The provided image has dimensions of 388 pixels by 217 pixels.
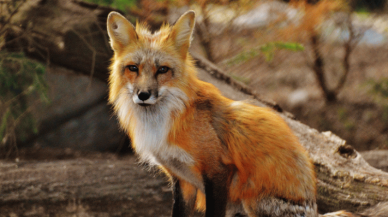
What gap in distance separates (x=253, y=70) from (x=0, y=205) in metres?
4.99

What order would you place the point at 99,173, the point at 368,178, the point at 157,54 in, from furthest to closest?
the point at 99,173 → the point at 368,178 → the point at 157,54

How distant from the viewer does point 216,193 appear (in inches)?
98.1

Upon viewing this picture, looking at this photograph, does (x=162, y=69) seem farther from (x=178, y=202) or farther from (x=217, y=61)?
(x=217, y=61)

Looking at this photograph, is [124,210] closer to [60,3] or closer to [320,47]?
[60,3]

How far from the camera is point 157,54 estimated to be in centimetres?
244

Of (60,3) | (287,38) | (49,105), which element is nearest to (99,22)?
(60,3)

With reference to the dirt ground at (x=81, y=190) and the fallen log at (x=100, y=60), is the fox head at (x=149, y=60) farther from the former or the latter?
the fallen log at (x=100, y=60)

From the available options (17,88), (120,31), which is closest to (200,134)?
(120,31)

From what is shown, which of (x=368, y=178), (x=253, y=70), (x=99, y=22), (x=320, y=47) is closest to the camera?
(x=368, y=178)

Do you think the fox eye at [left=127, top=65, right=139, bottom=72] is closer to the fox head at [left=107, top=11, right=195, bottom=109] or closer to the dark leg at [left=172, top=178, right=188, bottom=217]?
the fox head at [left=107, top=11, right=195, bottom=109]

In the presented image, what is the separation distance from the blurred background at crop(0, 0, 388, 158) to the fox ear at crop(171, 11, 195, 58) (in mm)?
1563

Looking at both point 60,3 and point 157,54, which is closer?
point 157,54

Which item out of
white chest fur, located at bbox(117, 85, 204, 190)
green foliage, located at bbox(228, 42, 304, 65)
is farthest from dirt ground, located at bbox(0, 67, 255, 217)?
white chest fur, located at bbox(117, 85, 204, 190)

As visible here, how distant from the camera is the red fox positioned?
2479 mm
